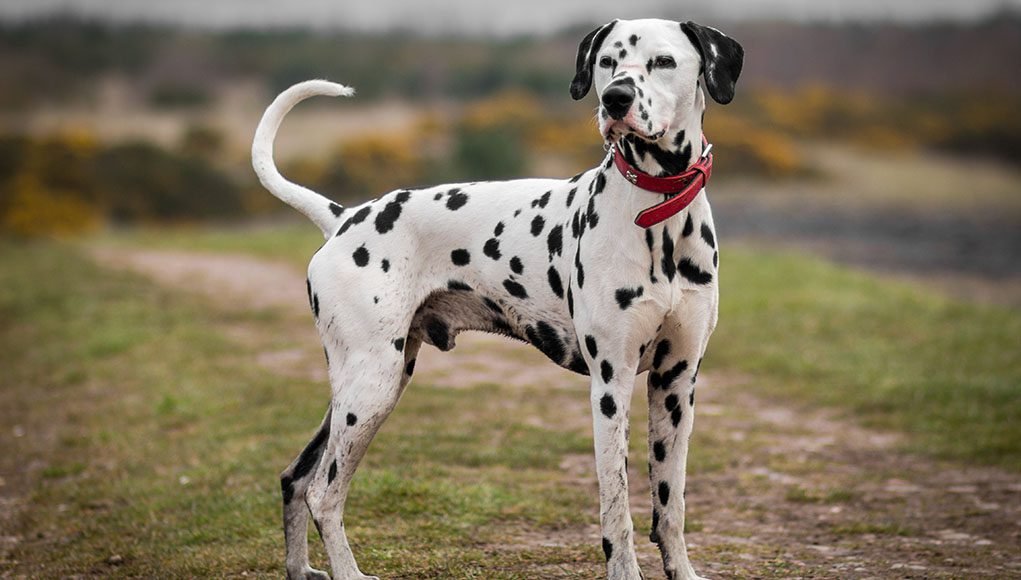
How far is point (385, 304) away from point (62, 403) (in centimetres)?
667

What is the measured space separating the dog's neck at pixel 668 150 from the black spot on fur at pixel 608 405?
3.14ft

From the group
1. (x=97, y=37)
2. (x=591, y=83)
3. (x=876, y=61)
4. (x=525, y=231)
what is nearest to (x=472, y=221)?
(x=525, y=231)

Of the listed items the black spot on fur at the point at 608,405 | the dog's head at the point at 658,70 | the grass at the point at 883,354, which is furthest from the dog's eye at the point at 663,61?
the grass at the point at 883,354

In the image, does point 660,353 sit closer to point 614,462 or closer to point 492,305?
point 614,462

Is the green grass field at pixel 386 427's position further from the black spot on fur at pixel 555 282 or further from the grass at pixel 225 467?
the black spot on fur at pixel 555 282

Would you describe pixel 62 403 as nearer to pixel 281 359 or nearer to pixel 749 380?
pixel 281 359

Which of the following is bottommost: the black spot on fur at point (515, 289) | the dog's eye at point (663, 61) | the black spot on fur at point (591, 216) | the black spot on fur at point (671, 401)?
the black spot on fur at point (671, 401)

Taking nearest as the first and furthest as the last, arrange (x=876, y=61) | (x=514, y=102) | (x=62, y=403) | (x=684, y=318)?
(x=684, y=318) → (x=62, y=403) → (x=514, y=102) → (x=876, y=61)

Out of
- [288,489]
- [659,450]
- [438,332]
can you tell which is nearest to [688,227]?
[659,450]

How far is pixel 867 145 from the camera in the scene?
152 ft

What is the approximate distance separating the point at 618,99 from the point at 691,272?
2.90 ft

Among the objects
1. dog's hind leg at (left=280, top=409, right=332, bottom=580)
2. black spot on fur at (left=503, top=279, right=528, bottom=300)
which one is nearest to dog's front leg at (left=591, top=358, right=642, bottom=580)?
black spot on fur at (left=503, top=279, right=528, bottom=300)

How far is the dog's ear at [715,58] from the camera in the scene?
4449 millimetres

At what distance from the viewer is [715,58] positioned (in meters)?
4.47
